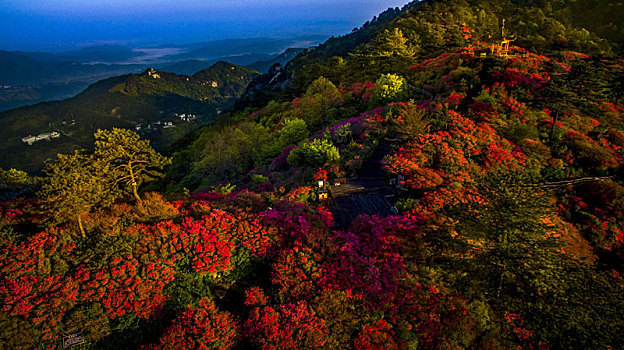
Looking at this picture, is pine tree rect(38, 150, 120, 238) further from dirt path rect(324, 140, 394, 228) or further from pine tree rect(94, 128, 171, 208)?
dirt path rect(324, 140, 394, 228)

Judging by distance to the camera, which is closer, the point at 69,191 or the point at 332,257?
the point at 69,191

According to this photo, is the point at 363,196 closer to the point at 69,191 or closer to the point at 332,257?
the point at 332,257

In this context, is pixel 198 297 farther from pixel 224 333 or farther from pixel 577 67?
pixel 577 67

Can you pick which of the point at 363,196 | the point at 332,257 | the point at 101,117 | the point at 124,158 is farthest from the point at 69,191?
the point at 101,117

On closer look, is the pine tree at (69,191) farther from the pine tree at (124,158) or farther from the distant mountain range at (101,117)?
the distant mountain range at (101,117)

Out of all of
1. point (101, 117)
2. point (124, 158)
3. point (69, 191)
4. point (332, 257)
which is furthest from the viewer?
point (101, 117)

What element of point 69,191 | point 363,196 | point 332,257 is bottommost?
point 363,196

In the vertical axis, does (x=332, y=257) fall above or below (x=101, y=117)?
above

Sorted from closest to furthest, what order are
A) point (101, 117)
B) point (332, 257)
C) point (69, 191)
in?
1. point (69, 191)
2. point (332, 257)
3. point (101, 117)

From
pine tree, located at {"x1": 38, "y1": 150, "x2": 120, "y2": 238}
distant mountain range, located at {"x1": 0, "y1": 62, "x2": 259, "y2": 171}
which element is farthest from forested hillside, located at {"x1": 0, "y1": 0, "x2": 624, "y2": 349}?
distant mountain range, located at {"x1": 0, "y1": 62, "x2": 259, "y2": 171}

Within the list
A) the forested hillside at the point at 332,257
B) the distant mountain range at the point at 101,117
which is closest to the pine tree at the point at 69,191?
the forested hillside at the point at 332,257
